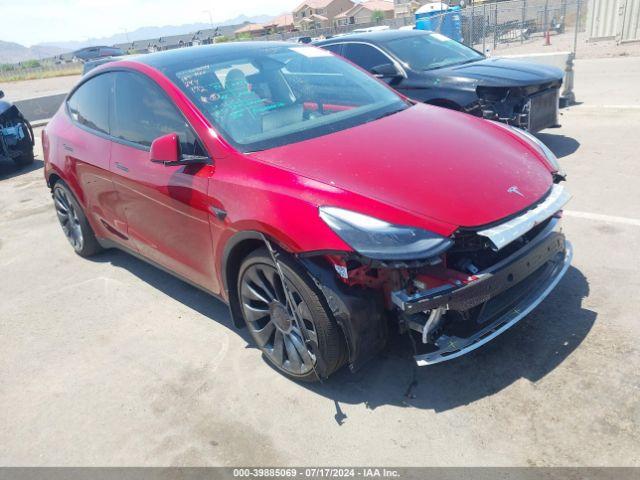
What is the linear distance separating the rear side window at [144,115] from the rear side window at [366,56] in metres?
4.23

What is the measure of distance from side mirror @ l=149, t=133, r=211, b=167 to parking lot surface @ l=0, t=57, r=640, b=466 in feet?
4.05

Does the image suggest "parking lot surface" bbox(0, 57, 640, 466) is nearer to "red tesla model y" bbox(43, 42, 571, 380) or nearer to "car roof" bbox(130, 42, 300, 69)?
"red tesla model y" bbox(43, 42, 571, 380)

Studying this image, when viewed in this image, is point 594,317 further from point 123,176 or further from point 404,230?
point 123,176

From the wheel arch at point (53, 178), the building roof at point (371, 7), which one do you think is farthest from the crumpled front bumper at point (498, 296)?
the building roof at point (371, 7)

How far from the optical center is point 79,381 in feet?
11.6

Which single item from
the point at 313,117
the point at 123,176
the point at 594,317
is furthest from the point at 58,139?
the point at 594,317

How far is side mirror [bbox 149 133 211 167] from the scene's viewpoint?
10.6ft

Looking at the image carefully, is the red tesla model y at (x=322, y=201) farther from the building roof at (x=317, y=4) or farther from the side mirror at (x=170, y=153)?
the building roof at (x=317, y=4)

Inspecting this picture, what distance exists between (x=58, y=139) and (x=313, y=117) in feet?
8.90

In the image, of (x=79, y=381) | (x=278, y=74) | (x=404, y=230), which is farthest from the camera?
(x=278, y=74)

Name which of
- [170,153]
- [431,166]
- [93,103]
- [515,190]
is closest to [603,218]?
[515,190]

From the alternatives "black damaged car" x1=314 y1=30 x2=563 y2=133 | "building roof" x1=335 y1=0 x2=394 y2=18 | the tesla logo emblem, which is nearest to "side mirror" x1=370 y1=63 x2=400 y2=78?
"black damaged car" x1=314 y1=30 x2=563 y2=133

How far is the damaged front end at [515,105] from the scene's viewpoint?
257 inches

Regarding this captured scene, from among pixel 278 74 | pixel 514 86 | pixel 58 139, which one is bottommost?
pixel 514 86
